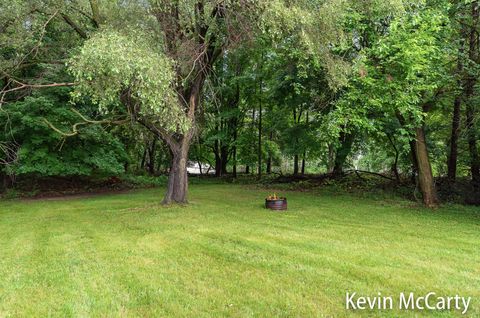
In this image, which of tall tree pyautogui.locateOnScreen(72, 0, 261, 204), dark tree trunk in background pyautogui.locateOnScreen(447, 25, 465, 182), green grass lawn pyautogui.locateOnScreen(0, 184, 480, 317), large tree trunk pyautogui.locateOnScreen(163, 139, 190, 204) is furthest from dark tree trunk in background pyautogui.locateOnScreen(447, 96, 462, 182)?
large tree trunk pyautogui.locateOnScreen(163, 139, 190, 204)

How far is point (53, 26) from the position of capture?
443 inches

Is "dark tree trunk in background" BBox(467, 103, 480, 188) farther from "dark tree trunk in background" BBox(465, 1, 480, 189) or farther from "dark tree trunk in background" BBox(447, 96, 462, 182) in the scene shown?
"dark tree trunk in background" BBox(447, 96, 462, 182)

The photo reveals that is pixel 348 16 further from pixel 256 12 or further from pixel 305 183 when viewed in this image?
pixel 305 183

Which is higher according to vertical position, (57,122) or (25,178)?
(57,122)

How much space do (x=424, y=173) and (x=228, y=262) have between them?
8639mm

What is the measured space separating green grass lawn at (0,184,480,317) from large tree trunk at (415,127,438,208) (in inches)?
61.9

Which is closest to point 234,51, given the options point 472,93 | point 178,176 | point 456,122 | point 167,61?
point 167,61

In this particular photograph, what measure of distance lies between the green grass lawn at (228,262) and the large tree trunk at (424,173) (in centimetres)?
157

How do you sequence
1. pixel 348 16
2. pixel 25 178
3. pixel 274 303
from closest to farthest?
pixel 274 303
pixel 348 16
pixel 25 178

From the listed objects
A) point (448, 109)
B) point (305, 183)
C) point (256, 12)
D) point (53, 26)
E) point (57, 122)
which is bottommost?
point (305, 183)

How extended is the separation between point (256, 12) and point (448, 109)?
8371 mm

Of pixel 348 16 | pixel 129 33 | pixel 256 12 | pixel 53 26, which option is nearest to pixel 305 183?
pixel 348 16

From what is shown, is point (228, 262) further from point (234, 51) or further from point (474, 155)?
point (474, 155)

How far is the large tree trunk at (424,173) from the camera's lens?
1076 centimetres
